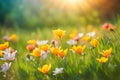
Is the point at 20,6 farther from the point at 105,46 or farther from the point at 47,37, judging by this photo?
the point at 105,46

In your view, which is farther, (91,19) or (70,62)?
(91,19)

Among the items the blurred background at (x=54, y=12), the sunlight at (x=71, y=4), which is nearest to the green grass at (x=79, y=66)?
the blurred background at (x=54, y=12)

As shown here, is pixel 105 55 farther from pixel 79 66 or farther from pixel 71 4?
pixel 71 4

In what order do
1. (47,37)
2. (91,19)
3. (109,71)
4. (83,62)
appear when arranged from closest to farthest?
(109,71)
(83,62)
(47,37)
(91,19)

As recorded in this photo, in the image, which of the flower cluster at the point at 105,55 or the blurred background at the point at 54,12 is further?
the blurred background at the point at 54,12

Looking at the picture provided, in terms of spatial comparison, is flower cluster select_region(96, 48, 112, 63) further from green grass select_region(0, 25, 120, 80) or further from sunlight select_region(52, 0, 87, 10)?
sunlight select_region(52, 0, 87, 10)

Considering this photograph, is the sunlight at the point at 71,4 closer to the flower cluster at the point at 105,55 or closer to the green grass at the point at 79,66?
the green grass at the point at 79,66

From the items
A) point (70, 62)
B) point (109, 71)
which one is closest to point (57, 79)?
point (70, 62)

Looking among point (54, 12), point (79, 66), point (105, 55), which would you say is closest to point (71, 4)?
point (54, 12)

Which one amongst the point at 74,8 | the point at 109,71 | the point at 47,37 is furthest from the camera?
the point at 74,8
